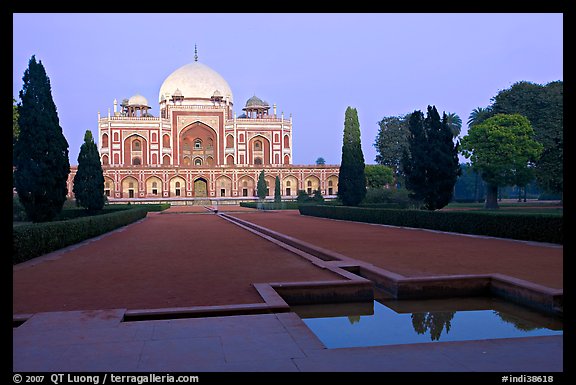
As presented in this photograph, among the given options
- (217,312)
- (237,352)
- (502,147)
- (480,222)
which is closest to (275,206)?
(502,147)

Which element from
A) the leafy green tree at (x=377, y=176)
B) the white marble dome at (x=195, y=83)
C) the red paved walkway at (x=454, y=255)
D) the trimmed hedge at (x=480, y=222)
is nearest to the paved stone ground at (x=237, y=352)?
the red paved walkway at (x=454, y=255)

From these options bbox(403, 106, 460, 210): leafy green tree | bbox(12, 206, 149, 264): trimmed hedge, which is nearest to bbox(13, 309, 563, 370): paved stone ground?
bbox(12, 206, 149, 264): trimmed hedge

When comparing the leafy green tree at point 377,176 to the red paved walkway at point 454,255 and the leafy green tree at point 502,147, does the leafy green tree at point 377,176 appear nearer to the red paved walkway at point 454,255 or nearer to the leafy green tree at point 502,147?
the leafy green tree at point 502,147

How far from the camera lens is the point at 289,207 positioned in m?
40.2

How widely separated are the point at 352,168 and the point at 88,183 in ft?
45.2

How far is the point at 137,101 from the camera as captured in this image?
6212 centimetres

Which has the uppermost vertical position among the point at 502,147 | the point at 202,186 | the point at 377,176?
the point at 502,147

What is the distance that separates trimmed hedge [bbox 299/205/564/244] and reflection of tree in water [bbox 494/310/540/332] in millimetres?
4809

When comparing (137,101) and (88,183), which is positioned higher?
(137,101)

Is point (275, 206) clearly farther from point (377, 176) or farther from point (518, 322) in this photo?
point (518, 322)

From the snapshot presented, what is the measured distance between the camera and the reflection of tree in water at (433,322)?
16.5 feet

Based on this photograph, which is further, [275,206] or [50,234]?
[275,206]

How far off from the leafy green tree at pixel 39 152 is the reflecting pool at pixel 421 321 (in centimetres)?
1171
